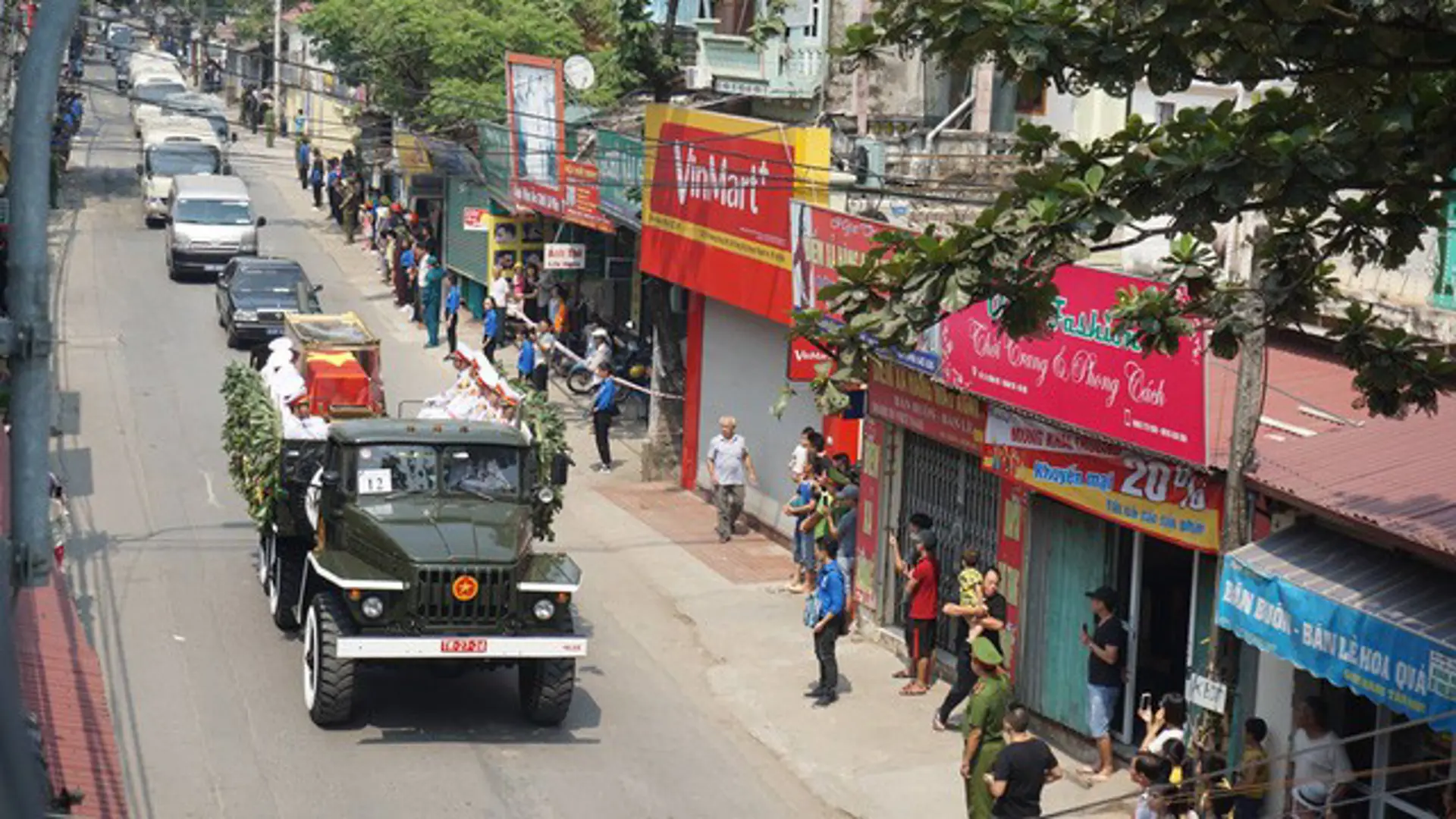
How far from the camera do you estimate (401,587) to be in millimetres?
15305

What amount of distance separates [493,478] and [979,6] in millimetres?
8267

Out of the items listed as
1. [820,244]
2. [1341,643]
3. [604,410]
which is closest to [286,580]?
[820,244]

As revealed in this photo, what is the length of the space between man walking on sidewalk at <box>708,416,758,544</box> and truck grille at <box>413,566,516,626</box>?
25.0 ft

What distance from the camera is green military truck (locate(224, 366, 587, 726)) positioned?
50.4 feet

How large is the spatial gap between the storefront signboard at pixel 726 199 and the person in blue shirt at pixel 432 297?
865 cm

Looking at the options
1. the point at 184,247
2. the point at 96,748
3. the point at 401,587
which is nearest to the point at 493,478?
the point at 401,587

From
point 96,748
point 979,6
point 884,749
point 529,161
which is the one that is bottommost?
point 884,749

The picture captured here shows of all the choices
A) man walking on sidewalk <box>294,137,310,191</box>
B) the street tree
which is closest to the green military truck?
the street tree

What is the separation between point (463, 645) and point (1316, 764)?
Result: 6307 mm

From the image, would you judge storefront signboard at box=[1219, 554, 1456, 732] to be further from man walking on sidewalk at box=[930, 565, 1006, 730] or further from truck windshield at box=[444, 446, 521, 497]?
truck windshield at box=[444, 446, 521, 497]

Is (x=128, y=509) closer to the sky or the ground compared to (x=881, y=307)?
closer to the ground

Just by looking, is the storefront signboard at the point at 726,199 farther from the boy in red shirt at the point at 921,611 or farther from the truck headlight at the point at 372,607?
the truck headlight at the point at 372,607

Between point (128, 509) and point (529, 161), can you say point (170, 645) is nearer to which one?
point (128, 509)

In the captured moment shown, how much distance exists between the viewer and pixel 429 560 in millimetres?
15367
